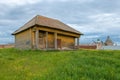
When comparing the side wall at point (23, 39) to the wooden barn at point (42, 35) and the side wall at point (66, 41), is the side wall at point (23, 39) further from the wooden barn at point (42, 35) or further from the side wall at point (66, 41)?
the side wall at point (66, 41)

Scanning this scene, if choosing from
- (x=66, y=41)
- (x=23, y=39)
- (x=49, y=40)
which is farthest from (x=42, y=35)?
(x=66, y=41)

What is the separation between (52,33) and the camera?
83.1ft

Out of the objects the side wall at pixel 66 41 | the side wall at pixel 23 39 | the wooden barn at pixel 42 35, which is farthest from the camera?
the side wall at pixel 66 41

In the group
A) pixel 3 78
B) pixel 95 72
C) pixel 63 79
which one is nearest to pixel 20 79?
pixel 3 78

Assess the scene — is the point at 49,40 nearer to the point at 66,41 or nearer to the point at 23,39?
the point at 23,39

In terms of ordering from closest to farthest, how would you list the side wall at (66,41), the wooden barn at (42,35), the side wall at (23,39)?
the wooden barn at (42,35)
the side wall at (23,39)
the side wall at (66,41)

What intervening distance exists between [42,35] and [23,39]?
2989 millimetres

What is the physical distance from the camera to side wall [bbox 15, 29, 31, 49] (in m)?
24.0

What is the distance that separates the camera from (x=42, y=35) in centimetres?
2423

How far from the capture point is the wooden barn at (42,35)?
22875mm

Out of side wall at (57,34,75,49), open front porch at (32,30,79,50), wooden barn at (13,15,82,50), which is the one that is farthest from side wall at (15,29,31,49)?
side wall at (57,34,75,49)

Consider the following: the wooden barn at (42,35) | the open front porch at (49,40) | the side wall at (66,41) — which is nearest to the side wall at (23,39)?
the wooden barn at (42,35)

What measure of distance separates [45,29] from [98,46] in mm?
23823

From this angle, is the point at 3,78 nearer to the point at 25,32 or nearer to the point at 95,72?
the point at 95,72
